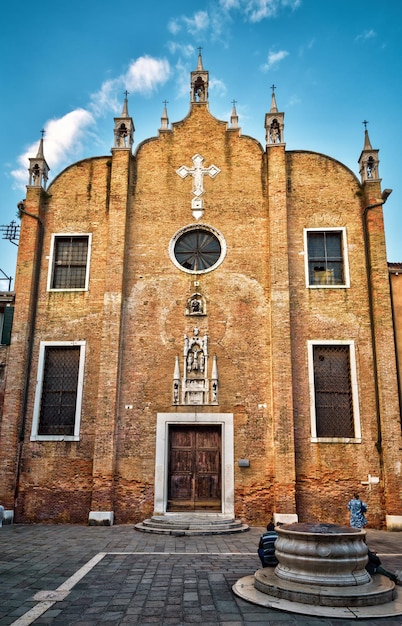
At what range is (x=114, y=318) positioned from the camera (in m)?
15.4

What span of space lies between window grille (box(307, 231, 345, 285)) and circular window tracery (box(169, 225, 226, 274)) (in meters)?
2.89

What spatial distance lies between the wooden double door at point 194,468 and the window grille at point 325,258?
18.9 feet

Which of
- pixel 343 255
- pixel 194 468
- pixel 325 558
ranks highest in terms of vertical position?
pixel 343 255

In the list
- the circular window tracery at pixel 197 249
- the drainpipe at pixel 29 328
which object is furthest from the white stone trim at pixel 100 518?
the circular window tracery at pixel 197 249

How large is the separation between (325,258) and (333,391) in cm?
430

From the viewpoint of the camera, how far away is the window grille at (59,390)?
1521 cm

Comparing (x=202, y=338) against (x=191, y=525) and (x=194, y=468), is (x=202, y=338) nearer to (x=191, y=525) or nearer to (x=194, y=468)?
(x=194, y=468)

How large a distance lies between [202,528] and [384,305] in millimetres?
8312

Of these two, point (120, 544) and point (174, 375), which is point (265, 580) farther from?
point (174, 375)

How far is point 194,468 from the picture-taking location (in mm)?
14719

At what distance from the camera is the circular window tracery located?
53.6ft

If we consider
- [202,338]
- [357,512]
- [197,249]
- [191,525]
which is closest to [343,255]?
[197,249]

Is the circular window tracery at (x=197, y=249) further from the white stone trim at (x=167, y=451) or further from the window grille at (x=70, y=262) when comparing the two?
the white stone trim at (x=167, y=451)

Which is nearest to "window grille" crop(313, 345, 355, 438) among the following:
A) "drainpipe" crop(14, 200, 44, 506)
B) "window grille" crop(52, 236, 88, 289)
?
"window grille" crop(52, 236, 88, 289)
